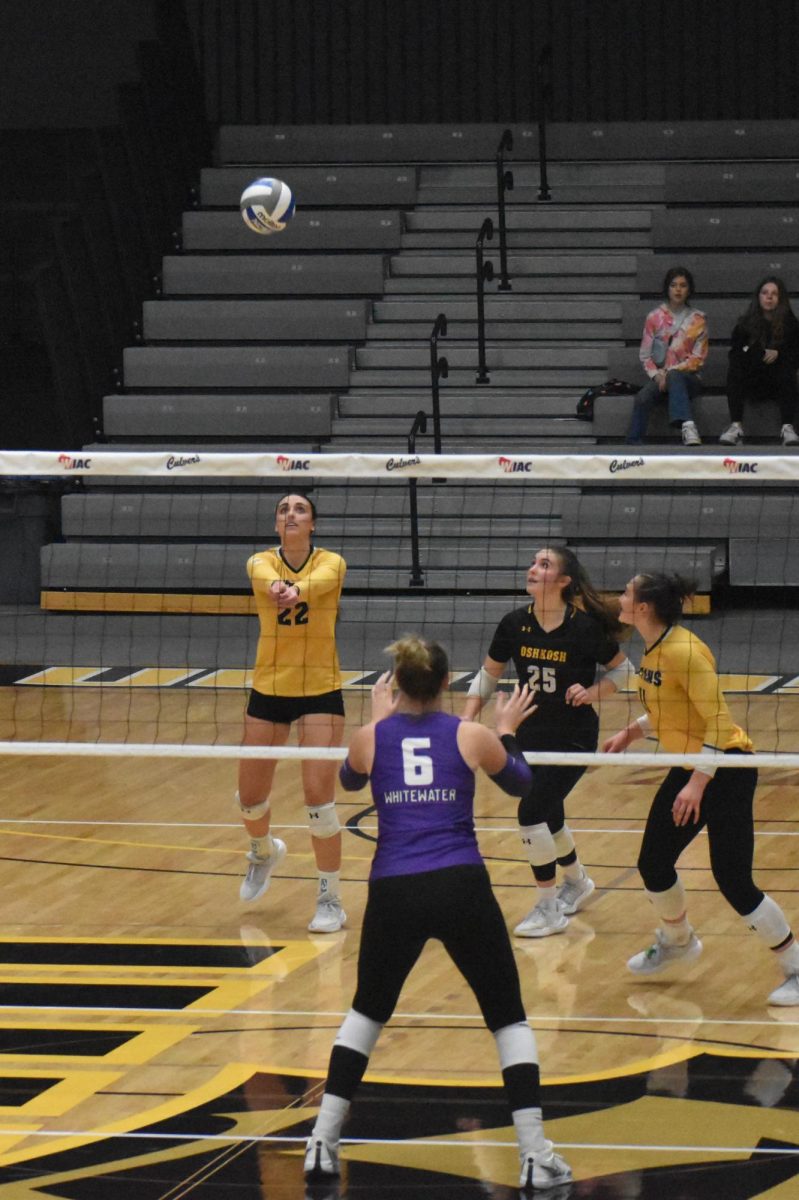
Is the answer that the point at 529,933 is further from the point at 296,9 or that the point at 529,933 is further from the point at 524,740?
the point at 296,9

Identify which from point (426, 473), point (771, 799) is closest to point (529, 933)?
point (426, 473)

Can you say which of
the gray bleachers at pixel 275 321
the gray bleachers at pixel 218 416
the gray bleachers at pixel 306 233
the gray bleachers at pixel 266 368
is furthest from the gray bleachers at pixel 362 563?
the gray bleachers at pixel 306 233

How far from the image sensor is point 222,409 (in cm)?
1756

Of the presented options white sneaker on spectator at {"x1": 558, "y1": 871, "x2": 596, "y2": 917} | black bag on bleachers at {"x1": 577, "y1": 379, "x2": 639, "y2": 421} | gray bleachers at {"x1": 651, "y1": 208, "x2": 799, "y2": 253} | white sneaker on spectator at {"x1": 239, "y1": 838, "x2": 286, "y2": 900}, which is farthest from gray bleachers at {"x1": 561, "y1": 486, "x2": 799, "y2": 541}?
white sneaker on spectator at {"x1": 239, "y1": 838, "x2": 286, "y2": 900}

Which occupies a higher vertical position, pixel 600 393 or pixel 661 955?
pixel 600 393

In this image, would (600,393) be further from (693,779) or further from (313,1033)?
(313,1033)

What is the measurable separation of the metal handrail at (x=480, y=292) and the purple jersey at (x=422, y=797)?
37.0ft

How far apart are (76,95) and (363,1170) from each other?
1560cm

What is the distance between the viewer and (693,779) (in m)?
7.47

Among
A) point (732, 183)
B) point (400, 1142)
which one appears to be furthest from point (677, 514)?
point (400, 1142)

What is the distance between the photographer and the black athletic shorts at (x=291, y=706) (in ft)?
28.1

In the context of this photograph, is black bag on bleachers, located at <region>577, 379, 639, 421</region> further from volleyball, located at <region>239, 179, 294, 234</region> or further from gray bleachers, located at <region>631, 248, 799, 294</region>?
volleyball, located at <region>239, 179, 294, 234</region>

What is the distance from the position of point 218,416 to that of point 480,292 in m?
2.68

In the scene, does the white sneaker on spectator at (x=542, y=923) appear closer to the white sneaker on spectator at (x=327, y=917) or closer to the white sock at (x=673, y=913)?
the white sock at (x=673, y=913)
